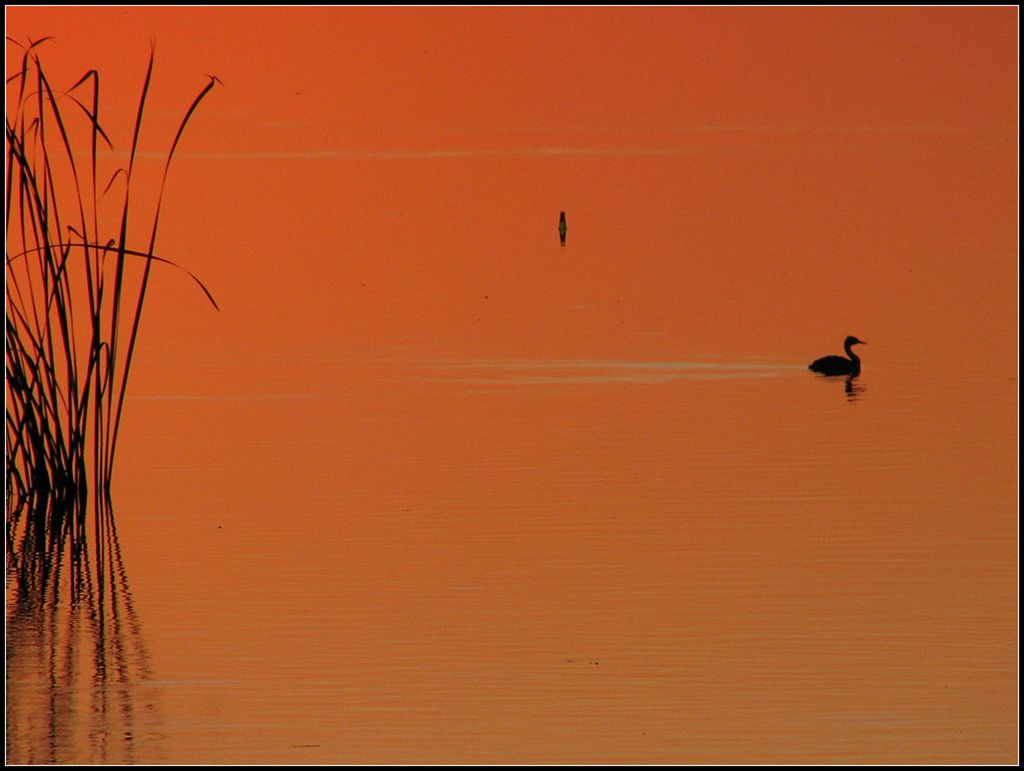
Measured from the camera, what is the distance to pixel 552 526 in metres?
10.9

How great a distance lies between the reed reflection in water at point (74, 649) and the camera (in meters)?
7.50

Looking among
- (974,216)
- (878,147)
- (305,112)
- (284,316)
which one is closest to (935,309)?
(284,316)

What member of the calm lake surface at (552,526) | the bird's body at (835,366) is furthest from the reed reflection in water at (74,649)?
the bird's body at (835,366)

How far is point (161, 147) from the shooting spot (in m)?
51.0

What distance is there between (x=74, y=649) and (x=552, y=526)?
2.94 metres

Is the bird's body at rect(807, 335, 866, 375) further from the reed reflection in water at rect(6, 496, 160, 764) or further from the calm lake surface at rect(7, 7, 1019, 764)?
the reed reflection in water at rect(6, 496, 160, 764)

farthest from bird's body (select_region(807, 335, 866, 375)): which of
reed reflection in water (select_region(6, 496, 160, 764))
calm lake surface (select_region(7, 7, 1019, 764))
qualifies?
reed reflection in water (select_region(6, 496, 160, 764))

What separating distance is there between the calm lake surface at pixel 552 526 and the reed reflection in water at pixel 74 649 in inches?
0.9

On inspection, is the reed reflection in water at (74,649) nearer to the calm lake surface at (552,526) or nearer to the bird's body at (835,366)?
the calm lake surface at (552,526)

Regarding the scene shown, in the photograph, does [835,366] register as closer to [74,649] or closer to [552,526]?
[552,526]

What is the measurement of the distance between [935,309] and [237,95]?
199 feet

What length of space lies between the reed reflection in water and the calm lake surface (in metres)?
0.02

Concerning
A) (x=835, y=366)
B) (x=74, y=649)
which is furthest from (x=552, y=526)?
(x=835, y=366)

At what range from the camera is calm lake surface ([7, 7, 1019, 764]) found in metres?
7.77
